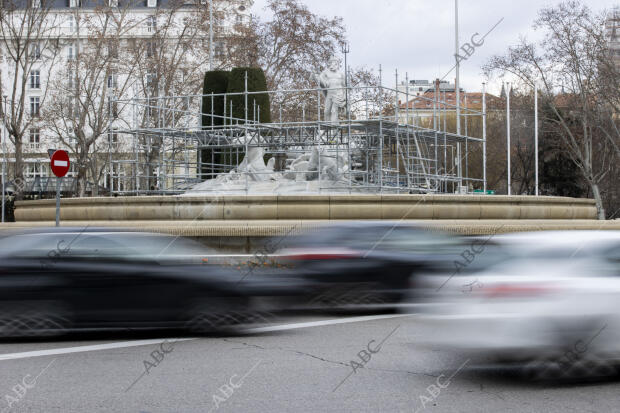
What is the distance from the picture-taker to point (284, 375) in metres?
7.43

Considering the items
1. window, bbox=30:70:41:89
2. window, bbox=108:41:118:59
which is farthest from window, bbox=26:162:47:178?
window, bbox=108:41:118:59

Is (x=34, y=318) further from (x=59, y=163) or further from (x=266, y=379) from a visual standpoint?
(x=59, y=163)

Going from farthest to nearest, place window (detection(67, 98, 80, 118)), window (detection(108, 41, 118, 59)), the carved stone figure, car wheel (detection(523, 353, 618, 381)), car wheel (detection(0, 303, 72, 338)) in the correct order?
window (detection(67, 98, 80, 118)), window (detection(108, 41, 118, 59)), the carved stone figure, car wheel (detection(0, 303, 72, 338)), car wheel (detection(523, 353, 618, 381))

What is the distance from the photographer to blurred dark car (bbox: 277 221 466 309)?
11609 mm

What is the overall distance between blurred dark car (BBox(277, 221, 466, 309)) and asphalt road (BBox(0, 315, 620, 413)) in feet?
6.42

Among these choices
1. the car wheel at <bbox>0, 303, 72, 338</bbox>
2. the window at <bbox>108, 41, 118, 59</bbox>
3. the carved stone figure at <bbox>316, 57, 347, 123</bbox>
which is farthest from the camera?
the window at <bbox>108, 41, 118, 59</bbox>

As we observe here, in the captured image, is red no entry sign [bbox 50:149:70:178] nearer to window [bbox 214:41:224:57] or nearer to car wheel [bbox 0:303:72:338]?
car wheel [bbox 0:303:72:338]

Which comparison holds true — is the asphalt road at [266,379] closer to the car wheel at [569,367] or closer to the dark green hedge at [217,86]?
the car wheel at [569,367]

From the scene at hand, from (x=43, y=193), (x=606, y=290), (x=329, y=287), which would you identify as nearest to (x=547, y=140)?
(x=43, y=193)

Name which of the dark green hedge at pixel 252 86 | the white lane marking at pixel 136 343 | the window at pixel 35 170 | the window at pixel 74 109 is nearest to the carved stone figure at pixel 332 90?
the dark green hedge at pixel 252 86

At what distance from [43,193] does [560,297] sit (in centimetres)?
5203

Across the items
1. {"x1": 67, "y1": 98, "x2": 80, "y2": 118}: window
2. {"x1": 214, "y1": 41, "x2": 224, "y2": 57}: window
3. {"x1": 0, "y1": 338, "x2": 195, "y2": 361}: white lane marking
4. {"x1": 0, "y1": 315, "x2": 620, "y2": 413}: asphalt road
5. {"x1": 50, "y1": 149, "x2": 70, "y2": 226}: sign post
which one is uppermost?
{"x1": 214, "y1": 41, "x2": 224, "y2": 57}: window

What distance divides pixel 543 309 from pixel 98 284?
5.10 metres

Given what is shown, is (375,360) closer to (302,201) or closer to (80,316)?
(80,316)
